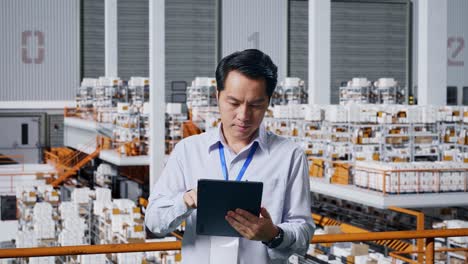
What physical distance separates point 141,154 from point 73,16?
12995 mm

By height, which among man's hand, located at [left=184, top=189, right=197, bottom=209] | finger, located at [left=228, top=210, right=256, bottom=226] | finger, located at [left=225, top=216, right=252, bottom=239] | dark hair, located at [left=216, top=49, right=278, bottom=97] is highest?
dark hair, located at [left=216, top=49, right=278, bottom=97]

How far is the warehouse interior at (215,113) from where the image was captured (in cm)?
1377

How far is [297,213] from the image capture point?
238 centimetres

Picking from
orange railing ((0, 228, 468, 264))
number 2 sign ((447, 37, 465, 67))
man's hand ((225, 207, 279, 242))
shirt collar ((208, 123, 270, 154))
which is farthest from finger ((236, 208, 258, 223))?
number 2 sign ((447, 37, 465, 67))


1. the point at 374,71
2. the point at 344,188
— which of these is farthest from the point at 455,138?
the point at 374,71

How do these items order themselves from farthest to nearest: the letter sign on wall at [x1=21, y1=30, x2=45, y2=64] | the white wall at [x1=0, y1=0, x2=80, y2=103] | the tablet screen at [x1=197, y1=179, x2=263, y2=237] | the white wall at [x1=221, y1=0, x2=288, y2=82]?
the white wall at [x1=221, y1=0, x2=288, y2=82] < the letter sign on wall at [x1=21, y1=30, x2=45, y2=64] < the white wall at [x1=0, y1=0, x2=80, y2=103] < the tablet screen at [x1=197, y1=179, x2=263, y2=237]

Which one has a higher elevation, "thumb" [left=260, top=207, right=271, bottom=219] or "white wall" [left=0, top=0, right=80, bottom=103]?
"white wall" [left=0, top=0, right=80, bottom=103]

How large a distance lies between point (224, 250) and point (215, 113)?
66.8 ft

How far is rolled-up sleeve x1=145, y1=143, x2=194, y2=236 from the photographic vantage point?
2.33m

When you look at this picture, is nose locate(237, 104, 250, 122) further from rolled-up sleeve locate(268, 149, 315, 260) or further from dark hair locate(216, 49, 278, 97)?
rolled-up sleeve locate(268, 149, 315, 260)

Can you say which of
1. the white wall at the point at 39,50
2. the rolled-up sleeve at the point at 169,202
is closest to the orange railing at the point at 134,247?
the rolled-up sleeve at the point at 169,202

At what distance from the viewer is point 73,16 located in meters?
34.5

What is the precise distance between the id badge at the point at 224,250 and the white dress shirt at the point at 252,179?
3cm

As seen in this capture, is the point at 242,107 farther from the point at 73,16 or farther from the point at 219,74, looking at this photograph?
the point at 73,16
